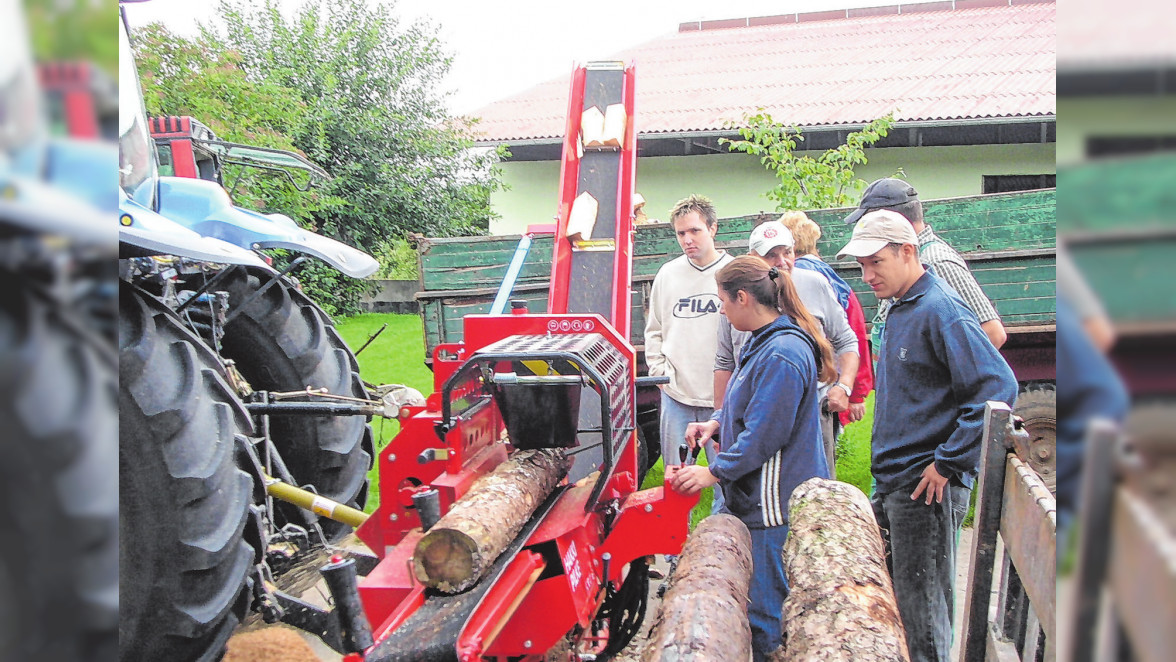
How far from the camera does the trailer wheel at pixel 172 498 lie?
246 centimetres

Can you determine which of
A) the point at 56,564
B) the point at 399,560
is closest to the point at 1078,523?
the point at 56,564

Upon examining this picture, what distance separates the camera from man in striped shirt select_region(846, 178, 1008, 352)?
3.59 meters

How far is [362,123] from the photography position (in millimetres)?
14594

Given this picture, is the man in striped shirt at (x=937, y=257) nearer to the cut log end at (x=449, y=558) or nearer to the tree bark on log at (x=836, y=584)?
the tree bark on log at (x=836, y=584)

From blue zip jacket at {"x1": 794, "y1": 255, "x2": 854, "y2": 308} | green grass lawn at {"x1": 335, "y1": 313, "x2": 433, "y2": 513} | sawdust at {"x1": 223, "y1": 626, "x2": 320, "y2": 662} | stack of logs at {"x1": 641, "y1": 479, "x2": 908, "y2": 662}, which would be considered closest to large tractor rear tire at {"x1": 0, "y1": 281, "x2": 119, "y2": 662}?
stack of logs at {"x1": 641, "y1": 479, "x2": 908, "y2": 662}

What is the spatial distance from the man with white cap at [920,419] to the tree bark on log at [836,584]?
350 millimetres

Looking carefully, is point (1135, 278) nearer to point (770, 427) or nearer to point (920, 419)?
point (770, 427)

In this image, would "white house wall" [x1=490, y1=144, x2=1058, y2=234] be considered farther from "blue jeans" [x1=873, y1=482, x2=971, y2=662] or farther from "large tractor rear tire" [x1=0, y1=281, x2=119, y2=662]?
"large tractor rear tire" [x1=0, y1=281, x2=119, y2=662]

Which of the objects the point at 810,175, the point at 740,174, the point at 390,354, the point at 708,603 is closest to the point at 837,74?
the point at 740,174

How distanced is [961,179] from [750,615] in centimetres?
1068

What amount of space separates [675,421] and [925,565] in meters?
1.80

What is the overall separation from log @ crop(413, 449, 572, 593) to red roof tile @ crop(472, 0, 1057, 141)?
1043 centimetres

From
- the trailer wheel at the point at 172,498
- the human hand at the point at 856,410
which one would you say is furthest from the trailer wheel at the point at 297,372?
the human hand at the point at 856,410

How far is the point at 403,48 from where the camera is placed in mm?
15781
